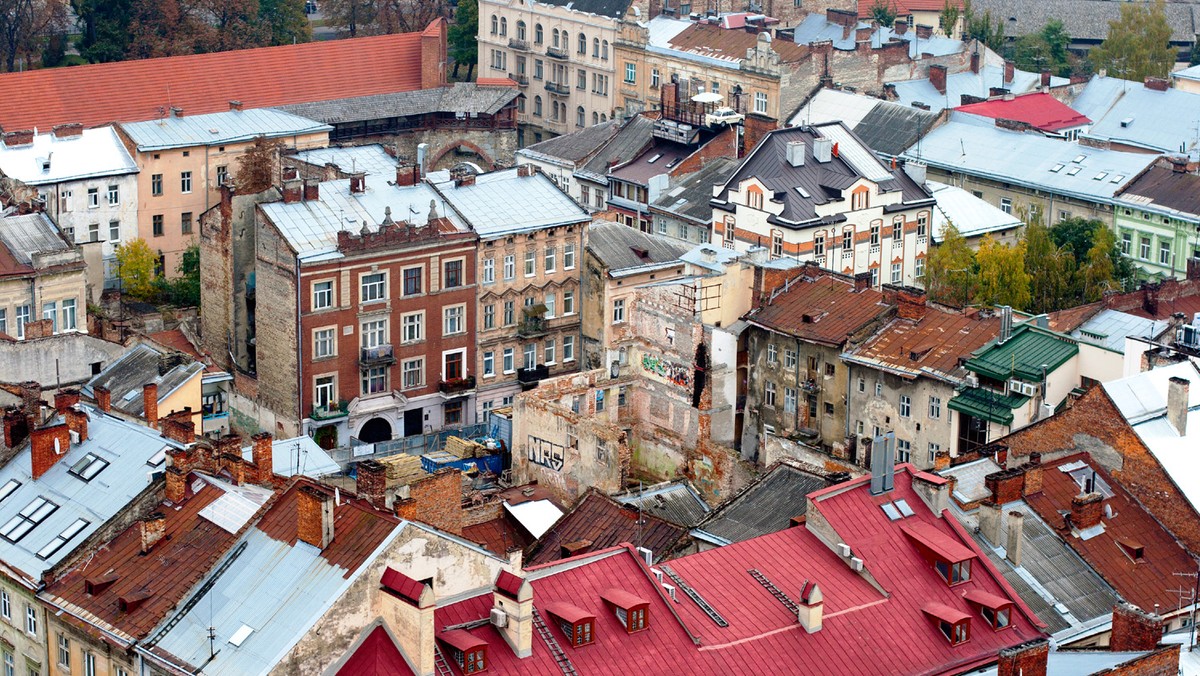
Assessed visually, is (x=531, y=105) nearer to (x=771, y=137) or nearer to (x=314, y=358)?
(x=771, y=137)

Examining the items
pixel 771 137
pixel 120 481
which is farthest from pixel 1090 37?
pixel 120 481

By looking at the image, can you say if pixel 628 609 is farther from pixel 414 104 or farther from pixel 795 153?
pixel 414 104

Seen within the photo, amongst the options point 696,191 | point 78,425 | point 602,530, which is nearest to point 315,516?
point 78,425

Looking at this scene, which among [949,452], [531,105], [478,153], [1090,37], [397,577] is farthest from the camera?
[1090,37]

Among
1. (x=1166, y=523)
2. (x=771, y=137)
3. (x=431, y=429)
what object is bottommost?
(x=431, y=429)

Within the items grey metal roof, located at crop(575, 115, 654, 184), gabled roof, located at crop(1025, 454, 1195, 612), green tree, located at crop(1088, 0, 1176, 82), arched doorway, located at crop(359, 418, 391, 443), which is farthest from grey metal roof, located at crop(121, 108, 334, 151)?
gabled roof, located at crop(1025, 454, 1195, 612)

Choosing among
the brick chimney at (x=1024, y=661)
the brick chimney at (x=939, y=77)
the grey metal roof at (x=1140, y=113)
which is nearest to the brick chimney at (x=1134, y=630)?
the brick chimney at (x=1024, y=661)

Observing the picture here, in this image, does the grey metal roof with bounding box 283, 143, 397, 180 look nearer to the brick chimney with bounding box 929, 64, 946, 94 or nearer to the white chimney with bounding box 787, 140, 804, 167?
the white chimney with bounding box 787, 140, 804, 167

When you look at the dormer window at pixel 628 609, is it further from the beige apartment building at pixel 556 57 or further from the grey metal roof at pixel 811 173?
the beige apartment building at pixel 556 57
